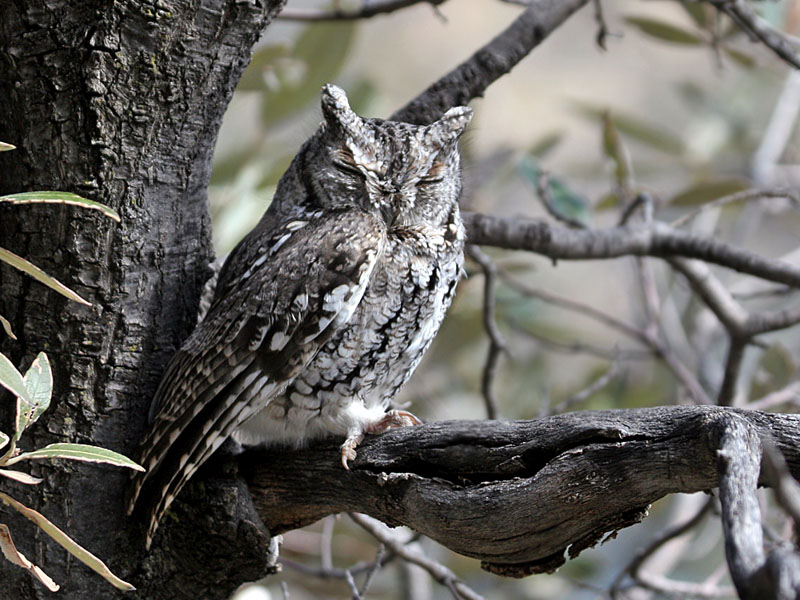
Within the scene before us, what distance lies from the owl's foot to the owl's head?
36cm

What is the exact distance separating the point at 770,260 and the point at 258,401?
48.1 inches

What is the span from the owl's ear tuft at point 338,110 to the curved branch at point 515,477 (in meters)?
0.58

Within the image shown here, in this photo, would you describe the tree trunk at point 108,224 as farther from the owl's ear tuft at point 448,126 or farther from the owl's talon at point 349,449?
the owl's ear tuft at point 448,126

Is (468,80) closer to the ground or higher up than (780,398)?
higher up

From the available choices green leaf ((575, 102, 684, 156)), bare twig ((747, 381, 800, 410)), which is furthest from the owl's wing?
green leaf ((575, 102, 684, 156))

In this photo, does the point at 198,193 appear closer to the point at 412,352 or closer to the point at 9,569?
the point at 412,352

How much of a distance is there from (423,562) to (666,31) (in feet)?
5.88

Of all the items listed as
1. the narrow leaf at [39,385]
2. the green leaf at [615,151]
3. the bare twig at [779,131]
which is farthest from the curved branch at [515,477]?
the bare twig at [779,131]

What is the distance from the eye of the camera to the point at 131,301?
54.4 inches

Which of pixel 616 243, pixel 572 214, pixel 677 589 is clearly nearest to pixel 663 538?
pixel 677 589

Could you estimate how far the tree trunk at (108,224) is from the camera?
4.09 feet

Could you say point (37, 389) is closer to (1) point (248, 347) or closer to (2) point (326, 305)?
(1) point (248, 347)

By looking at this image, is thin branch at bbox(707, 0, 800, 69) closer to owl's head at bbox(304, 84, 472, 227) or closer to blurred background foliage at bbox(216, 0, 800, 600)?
blurred background foliage at bbox(216, 0, 800, 600)

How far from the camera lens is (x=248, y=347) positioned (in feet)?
4.66
